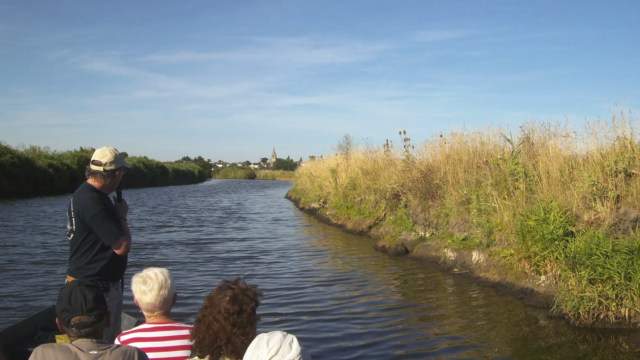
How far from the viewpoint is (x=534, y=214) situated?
25.4 ft

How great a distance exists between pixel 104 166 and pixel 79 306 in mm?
1497

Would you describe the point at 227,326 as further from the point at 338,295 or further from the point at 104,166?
the point at 338,295

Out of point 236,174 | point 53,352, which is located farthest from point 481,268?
point 236,174

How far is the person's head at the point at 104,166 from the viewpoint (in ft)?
12.7

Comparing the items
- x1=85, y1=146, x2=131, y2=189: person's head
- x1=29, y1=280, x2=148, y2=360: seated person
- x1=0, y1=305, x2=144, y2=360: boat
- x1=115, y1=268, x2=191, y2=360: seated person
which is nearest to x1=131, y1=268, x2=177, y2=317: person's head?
x1=115, y1=268, x2=191, y2=360: seated person

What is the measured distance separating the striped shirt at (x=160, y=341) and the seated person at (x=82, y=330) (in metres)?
0.36

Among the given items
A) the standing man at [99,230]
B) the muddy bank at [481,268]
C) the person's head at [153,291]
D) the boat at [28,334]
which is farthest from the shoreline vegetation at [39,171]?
the person's head at [153,291]

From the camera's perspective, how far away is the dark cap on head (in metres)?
2.60

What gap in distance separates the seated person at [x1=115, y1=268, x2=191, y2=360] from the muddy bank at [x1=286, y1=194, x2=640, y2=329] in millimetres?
5242

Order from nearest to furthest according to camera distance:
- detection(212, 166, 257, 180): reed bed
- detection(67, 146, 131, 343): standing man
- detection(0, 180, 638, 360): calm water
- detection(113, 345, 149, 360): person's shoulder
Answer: detection(113, 345, 149, 360): person's shoulder → detection(67, 146, 131, 343): standing man → detection(0, 180, 638, 360): calm water → detection(212, 166, 257, 180): reed bed

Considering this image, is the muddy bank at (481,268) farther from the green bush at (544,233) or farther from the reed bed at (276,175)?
the reed bed at (276,175)

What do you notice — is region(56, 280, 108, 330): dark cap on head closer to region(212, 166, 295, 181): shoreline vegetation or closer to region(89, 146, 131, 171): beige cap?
region(89, 146, 131, 171): beige cap

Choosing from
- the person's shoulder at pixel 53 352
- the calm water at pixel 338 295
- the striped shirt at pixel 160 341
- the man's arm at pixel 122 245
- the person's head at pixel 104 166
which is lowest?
the calm water at pixel 338 295

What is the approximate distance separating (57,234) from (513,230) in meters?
12.4
